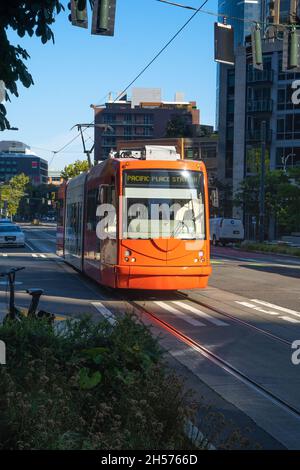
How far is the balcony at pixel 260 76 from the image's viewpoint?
234ft

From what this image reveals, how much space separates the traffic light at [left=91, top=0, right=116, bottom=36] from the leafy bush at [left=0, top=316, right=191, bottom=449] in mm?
4718

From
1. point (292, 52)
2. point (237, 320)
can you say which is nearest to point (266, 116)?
point (292, 52)

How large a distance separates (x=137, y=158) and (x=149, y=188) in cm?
106

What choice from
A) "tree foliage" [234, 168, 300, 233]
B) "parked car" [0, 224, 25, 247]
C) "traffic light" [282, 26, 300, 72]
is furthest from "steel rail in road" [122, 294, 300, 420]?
"tree foliage" [234, 168, 300, 233]

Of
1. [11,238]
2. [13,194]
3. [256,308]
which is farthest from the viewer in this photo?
[13,194]

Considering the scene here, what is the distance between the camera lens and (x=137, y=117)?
5546 inches

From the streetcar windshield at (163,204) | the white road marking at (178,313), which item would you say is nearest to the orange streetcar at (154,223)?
the streetcar windshield at (163,204)

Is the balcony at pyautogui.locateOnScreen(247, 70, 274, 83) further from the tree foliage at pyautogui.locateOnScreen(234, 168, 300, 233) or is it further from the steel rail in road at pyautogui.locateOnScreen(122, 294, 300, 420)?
the steel rail in road at pyautogui.locateOnScreen(122, 294, 300, 420)

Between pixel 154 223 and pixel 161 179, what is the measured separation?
43.4 inches

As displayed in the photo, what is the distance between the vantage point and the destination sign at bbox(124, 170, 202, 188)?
641 inches

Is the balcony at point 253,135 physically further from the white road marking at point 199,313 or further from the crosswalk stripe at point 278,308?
the white road marking at point 199,313

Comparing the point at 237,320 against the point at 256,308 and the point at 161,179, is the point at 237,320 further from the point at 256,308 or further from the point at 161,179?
the point at 161,179

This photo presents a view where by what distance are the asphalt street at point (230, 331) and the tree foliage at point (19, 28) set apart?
311 centimetres
